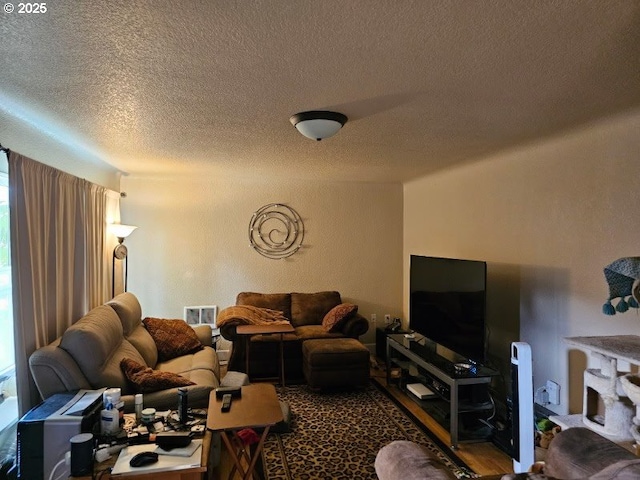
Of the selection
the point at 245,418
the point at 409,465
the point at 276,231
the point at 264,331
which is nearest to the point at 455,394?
the point at 245,418

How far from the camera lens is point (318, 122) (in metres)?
2.46

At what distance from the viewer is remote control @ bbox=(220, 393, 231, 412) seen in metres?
2.38

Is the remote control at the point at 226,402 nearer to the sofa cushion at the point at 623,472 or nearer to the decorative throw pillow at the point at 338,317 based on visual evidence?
the sofa cushion at the point at 623,472

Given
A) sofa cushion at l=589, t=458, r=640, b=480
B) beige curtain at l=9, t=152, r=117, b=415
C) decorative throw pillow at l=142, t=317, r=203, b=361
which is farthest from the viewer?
decorative throw pillow at l=142, t=317, r=203, b=361

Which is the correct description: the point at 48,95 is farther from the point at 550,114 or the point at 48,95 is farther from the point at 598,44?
the point at 550,114

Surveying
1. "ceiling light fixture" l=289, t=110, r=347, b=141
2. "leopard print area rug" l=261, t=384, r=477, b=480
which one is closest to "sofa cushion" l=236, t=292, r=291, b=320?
"leopard print area rug" l=261, t=384, r=477, b=480

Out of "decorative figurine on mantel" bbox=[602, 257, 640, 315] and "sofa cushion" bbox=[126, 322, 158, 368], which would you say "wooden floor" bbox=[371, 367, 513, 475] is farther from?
"sofa cushion" bbox=[126, 322, 158, 368]

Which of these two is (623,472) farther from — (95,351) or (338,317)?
(338,317)

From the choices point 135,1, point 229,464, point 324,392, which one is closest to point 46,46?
point 135,1

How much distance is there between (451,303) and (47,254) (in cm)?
319

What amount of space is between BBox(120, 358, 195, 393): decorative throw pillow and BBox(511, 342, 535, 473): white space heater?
2.08m

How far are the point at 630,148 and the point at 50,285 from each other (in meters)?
3.95

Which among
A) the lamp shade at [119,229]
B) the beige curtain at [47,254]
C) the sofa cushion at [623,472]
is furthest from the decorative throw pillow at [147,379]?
the sofa cushion at [623,472]

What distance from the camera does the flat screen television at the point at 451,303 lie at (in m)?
3.24
